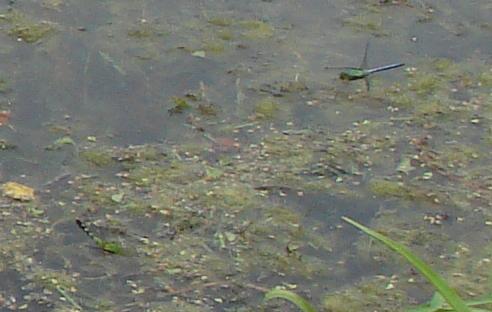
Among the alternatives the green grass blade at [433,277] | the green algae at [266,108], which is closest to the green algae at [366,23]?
the green algae at [266,108]

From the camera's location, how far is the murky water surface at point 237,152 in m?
2.05

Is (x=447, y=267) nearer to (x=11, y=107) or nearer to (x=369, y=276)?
(x=369, y=276)

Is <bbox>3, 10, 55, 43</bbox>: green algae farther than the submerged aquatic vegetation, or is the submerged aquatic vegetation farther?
<bbox>3, 10, 55, 43</bbox>: green algae

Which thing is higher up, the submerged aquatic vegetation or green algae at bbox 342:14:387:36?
the submerged aquatic vegetation

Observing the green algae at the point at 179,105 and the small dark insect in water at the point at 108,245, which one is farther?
the green algae at the point at 179,105

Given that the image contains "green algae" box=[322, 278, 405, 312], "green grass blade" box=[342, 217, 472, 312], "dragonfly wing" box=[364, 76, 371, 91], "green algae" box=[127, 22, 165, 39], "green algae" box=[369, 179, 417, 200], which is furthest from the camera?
"green algae" box=[127, 22, 165, 39]

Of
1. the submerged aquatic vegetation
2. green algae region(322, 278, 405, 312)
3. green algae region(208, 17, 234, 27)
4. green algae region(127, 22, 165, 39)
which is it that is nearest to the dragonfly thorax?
green algae region(208, 17, 234, 27)

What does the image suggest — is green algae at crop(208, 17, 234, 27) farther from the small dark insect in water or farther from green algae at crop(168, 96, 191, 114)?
the small dark insect in water

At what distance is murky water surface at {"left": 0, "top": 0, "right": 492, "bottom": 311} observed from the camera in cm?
205

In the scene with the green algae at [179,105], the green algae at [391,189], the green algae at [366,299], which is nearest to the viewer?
the green algae at [366,299]

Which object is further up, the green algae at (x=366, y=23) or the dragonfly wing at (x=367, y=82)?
the green algae at (x=366, y=23)

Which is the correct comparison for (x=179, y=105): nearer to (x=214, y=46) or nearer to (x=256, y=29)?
(x=214, y=46)

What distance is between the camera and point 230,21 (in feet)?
9.61

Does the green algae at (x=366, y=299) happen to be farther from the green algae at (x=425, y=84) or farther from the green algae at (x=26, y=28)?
the green algae at (x=26, y=28)
